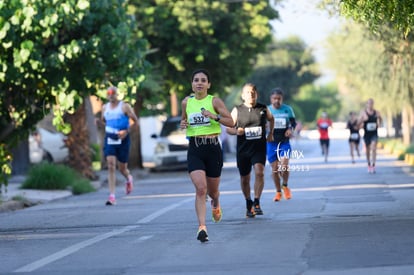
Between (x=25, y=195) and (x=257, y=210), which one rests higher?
(x=25, y=195)

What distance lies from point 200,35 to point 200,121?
23.4m

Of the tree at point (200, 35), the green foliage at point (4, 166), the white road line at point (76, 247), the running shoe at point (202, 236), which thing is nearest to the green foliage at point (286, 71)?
the tree at point (200, 35)

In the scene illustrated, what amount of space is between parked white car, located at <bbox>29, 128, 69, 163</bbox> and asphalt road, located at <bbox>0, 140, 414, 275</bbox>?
55.4 feet

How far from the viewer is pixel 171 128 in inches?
1355

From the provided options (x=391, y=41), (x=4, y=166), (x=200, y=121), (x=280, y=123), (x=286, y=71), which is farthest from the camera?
(x=286, y=71)

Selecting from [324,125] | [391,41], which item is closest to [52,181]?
[391,41]

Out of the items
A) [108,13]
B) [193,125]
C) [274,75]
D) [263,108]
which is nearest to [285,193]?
[263,108]

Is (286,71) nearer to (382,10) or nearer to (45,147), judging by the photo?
(45,147)

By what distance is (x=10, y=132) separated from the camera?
20812 millimetres

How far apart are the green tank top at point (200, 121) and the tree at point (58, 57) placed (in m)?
6.47

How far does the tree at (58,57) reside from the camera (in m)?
18.3

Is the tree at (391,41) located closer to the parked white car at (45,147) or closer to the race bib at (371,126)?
the race bib at (371,126)

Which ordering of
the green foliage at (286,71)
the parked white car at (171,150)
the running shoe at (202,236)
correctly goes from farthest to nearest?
the green foliage at (286,71) < the parked white car at (171,150) < the running shoe at (202,236)

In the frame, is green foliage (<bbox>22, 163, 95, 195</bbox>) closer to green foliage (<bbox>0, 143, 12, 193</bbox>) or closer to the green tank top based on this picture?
green foliage (<bbox>0, 143, 12, 193</bbox>)
